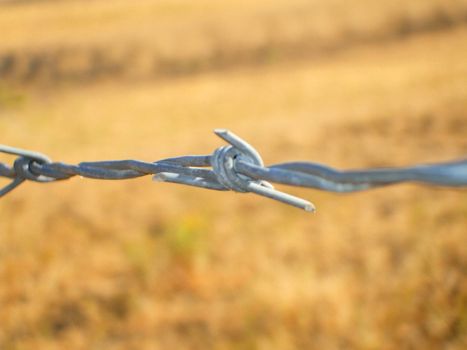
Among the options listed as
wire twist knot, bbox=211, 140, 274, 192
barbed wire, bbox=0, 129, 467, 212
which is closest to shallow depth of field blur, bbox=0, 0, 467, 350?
barbed wire, bbox=0, 129, 467, 212

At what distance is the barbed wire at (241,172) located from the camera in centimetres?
68

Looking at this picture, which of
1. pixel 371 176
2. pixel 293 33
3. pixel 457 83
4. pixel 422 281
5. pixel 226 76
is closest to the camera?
pixel 371 176

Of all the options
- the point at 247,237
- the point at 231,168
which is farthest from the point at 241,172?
the point at 247,237

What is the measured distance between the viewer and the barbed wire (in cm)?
68

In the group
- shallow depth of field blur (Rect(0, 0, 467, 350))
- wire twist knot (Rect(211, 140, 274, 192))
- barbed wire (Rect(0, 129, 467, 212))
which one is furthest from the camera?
shallow depth of field blur (Rect(0, 0, 467, 350))

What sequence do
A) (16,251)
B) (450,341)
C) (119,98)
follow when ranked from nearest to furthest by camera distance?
(450,341) → (16,251) → (119,98)

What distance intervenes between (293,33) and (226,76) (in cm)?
529

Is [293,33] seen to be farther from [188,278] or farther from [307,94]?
[188,278]

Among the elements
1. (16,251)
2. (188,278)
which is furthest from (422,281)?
(16,251)

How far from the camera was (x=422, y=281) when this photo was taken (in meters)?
3.58

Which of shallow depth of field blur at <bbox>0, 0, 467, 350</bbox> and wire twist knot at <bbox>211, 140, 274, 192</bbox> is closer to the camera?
wire twist knot at <bbox>211, 140, 274, 192</bbox>

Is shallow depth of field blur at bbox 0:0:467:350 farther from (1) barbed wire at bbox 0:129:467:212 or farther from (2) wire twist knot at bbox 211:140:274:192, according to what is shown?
(2) wire twist knot at bbox 211:140:274:192

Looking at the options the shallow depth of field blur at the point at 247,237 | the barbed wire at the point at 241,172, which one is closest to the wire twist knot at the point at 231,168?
the barbed wire at the point at 241,172

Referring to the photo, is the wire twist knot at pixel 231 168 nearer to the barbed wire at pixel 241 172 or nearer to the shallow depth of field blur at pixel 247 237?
the barbed wire at pixel 241 172
